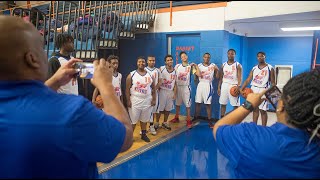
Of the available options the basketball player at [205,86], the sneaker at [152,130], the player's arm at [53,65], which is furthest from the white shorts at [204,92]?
the player's arm at [53,65]

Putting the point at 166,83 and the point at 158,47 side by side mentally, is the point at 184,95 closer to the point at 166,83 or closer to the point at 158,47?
the point at 166,83

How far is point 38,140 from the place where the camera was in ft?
2.11

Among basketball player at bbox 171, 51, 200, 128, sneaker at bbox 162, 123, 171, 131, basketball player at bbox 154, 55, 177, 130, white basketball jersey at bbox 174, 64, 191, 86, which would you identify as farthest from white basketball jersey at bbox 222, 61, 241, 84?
sneaker at bbox 162, 123, 171, 131

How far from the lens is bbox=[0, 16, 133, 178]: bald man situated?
2.14 feet

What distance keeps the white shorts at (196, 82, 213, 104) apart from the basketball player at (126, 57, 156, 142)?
118 cm

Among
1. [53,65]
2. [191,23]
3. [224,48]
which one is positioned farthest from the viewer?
[224,48]

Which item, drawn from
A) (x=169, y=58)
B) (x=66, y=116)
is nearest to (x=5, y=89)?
(x=66, y=116)

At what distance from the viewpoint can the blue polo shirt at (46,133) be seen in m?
0.65

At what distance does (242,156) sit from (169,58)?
3.41 meters

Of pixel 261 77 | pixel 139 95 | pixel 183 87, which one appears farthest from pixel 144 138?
pixel 261 77

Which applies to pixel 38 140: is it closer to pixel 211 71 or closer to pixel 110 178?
pixel 110 178

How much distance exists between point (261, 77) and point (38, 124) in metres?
4.50

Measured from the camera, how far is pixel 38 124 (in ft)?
2.14

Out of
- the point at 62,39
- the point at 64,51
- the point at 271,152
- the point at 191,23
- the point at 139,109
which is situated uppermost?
the point at 191,23
